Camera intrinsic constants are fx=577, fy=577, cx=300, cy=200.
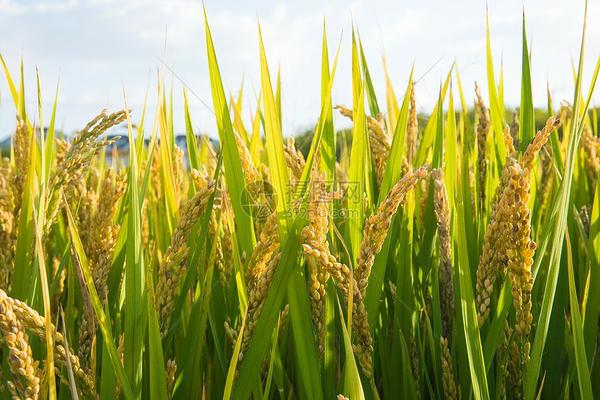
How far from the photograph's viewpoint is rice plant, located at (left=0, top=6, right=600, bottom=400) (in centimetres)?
95

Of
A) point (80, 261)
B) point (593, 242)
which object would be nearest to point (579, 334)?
point (593, 242)

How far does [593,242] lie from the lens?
4.49 feet

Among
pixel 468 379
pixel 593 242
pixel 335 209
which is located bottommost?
pixel 468 379

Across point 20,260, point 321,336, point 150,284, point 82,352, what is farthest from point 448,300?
point 20,260

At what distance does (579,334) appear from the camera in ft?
3.56

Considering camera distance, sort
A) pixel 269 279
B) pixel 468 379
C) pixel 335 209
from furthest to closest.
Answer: pixel 335 209 → pixel 468 379 → pixel 269 279

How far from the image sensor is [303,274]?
1106mm

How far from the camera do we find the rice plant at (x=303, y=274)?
95 cm

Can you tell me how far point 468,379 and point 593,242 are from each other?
0.46 metres

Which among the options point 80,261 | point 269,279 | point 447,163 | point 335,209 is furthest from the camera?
point 447,163

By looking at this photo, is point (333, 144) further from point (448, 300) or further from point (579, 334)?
point (579, 334)

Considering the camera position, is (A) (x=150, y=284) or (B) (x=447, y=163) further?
(B) (x=447, y=163)

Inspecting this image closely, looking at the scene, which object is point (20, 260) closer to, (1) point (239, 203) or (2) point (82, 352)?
(2) point (82, 352)

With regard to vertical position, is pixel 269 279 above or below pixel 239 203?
below
